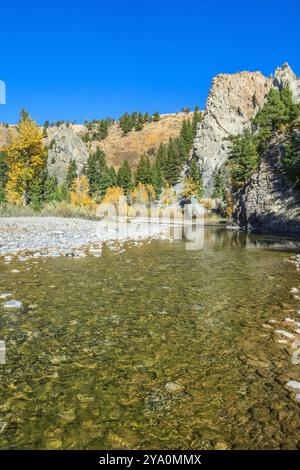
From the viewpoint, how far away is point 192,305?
8.48 m

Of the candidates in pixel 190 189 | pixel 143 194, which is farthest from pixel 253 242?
pixel 143 194

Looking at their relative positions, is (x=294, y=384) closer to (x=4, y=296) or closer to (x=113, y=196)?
(x=4, y=296)

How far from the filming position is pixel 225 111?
14412 centimetres

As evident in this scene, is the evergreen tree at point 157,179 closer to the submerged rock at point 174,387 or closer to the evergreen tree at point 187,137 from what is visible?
the evergreen tree at point 187,137

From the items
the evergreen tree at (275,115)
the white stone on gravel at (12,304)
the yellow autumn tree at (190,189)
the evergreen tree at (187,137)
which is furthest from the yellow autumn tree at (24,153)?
the evergreen tree at (187,137)

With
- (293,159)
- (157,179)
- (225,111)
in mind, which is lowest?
(293,159)

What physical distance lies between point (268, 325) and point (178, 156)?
135 meters

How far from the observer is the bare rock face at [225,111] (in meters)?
132

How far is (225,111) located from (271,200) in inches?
4623

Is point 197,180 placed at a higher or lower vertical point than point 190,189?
higher

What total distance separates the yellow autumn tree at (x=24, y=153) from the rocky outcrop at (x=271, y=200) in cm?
2598

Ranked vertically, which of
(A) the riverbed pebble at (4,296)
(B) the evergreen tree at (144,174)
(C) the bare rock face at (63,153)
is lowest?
(A) the riverbed pebble at (4,296)

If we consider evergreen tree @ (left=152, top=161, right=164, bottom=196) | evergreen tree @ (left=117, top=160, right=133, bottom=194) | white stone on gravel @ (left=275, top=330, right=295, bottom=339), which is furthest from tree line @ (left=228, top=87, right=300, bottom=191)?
evergreen tree @ (left=117, top=160, right=133, bottom=194)
